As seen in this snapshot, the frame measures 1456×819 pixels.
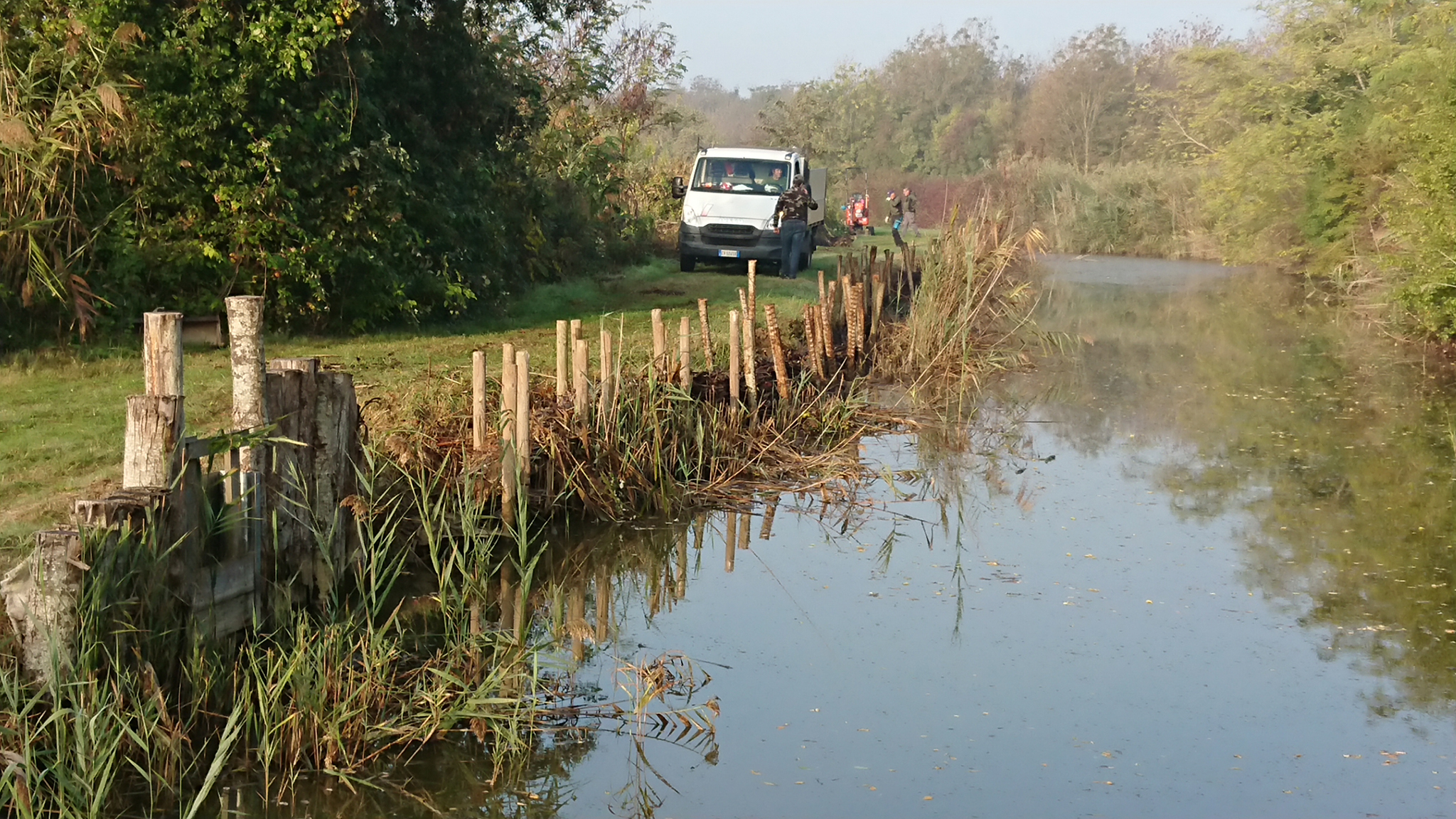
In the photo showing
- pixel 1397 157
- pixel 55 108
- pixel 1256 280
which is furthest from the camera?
pixel 1256 280

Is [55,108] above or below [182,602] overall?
above

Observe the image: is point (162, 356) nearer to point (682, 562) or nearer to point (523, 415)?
point (523, 415)

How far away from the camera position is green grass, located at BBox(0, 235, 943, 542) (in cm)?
844

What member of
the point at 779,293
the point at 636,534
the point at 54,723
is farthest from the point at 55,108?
the point at 779,293

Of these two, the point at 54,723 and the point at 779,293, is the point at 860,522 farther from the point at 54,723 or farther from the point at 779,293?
the point at 779,293

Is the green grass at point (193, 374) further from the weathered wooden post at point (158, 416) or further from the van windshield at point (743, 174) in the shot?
the van windshield at point (743, 174)

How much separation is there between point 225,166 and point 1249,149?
2908cm

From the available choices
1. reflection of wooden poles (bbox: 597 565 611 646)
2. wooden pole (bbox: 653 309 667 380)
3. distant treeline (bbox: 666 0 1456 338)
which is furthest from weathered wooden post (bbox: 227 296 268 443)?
distant treeline (bbox: 666 0 1456 338)

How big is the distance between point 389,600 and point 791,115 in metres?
45.4

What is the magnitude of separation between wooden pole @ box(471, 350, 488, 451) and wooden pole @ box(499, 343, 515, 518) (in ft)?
0.43

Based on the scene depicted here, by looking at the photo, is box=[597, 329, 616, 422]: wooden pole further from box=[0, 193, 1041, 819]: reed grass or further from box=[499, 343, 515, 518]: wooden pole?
box=[499, 343, 515, 518]: wooden pole

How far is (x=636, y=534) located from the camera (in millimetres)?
9961

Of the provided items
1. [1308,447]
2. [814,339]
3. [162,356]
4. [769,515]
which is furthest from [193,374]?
[1308,447]

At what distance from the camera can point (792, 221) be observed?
24453mm
